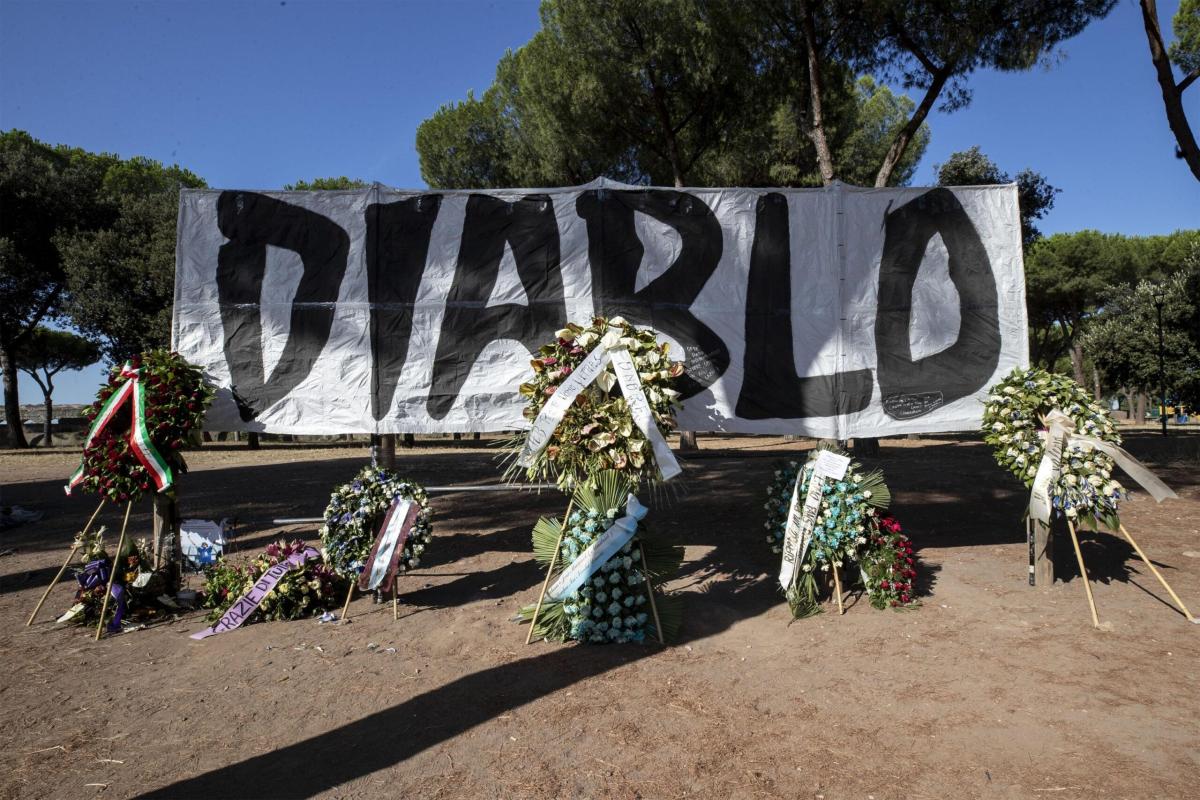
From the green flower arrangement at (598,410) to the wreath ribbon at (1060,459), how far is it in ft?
9.91

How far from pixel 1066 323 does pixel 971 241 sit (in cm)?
3180

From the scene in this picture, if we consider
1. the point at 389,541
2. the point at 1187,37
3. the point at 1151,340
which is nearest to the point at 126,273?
the point at 389,541

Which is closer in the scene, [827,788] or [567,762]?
[827,788]

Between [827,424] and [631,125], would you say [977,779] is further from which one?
[631,125]

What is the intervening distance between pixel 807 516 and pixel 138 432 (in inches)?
226

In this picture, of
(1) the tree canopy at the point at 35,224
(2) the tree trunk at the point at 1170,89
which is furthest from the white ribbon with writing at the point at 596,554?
(1) the tree canopy at the point at 35,224

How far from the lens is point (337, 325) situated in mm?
6973

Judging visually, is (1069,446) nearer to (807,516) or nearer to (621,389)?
(807,516)

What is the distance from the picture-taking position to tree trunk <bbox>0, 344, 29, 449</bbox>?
26.4m

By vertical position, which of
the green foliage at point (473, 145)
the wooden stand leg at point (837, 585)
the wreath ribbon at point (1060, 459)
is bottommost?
the wooden stand leg at point (837, 585)

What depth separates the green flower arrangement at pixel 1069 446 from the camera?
18.6 feet

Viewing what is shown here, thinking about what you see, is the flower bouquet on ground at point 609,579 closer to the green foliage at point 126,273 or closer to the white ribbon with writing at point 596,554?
the white ribbon with writing at point 596,554

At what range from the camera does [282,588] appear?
6.15 meters

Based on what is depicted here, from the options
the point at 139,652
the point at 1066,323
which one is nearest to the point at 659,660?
the point at 139,652
